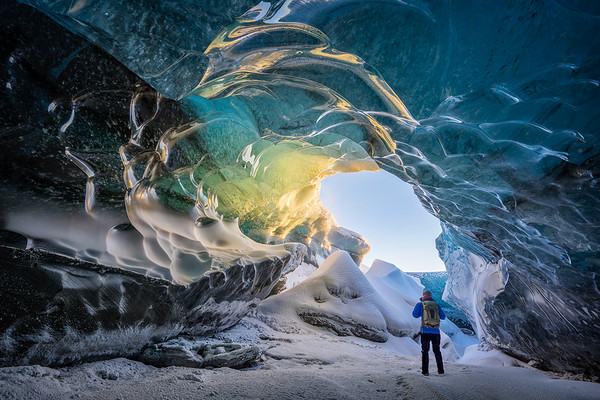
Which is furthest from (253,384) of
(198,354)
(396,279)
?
(396,279)

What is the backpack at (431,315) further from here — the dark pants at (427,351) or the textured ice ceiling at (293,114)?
the textured ice ceiling at (293,114)

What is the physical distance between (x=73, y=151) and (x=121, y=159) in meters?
0.39

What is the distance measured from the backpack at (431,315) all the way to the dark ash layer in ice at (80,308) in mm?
2844

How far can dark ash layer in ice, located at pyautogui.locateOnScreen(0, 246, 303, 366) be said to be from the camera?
160 cm

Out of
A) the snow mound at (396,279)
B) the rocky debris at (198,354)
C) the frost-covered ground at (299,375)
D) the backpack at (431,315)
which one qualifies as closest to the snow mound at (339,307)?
the frost-covered ground at (299,375)

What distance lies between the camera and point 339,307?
5.99 m

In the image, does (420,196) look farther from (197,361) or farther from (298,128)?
(197,361)

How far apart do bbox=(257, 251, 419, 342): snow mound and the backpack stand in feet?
7.95

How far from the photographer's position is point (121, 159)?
8.15 ft

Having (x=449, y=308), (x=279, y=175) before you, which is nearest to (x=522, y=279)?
(x=279, y=175)

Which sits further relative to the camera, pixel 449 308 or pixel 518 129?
pixel 449 308

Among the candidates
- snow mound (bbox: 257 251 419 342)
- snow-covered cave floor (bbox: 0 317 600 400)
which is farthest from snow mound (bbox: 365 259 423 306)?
snow-covered cave floor (bbox: 0 317 600 400)

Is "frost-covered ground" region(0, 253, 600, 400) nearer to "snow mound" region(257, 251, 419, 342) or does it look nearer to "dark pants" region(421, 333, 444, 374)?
"snow mound" region(257, 251, 419, 342)

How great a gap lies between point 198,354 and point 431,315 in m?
3.04
